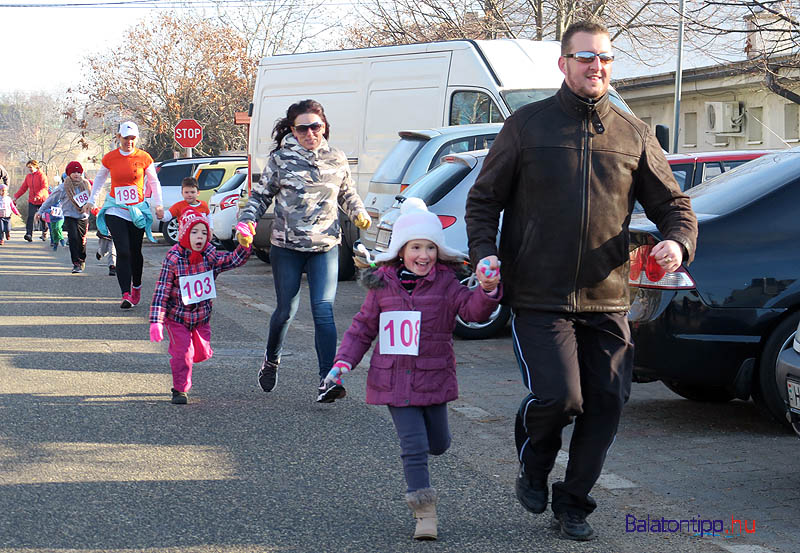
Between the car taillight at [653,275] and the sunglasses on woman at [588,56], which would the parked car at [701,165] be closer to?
the car taillight at [653,275]

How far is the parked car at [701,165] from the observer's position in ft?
31.6

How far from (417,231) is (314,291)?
2.78 m

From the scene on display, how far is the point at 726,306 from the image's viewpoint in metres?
6.17

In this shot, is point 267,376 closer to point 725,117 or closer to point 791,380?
point 791,380

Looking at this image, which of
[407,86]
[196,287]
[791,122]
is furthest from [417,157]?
[791,122]

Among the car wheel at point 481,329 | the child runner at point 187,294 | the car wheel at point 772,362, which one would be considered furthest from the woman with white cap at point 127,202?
the car wheel at point 772,362

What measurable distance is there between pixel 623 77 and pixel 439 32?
8280 mm

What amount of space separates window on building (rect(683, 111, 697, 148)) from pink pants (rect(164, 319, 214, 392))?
92.8 feet

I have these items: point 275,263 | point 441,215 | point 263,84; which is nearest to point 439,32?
point 263,84

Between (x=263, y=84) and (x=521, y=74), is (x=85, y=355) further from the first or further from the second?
(x=263, y=84)

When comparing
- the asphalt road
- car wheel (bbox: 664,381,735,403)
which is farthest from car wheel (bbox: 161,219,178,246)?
car wheel (bbox: 664,381,735,403)

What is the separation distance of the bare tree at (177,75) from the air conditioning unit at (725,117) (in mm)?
22311

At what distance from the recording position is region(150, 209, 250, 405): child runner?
7.31 m

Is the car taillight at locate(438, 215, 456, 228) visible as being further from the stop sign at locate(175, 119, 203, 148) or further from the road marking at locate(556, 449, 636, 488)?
the stop sign at locate(175, 119, 203, 148)
